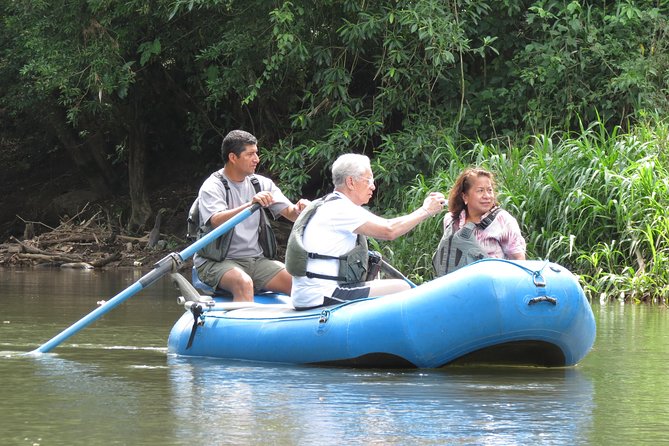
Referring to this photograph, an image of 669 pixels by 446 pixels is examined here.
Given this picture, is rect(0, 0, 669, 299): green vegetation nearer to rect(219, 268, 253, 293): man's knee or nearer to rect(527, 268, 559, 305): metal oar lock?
rect(219, 268, 253, 293): man's knee

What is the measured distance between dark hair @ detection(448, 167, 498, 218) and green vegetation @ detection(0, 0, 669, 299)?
362cm

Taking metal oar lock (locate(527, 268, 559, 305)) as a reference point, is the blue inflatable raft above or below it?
below

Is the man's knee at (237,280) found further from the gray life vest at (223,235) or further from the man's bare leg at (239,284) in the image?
the gray life vest at (223,235)

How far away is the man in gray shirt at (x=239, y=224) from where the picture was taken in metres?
7.55

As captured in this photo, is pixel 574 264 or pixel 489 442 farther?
pixel 574 264

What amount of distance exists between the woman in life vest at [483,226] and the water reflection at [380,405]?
0.67 m

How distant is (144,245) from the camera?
17953 mm

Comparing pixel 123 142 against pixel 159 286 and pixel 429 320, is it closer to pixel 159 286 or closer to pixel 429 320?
pixel 159 286

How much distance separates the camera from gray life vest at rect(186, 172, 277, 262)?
765cm

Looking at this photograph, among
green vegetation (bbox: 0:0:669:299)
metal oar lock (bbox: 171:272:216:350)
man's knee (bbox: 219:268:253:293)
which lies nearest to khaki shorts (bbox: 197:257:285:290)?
man's knee (bbox: 219:268:253:293)

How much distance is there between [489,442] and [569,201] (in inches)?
263

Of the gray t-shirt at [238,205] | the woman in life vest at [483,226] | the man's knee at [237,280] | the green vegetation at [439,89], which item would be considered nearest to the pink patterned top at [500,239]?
the woman in life vest at [483,226]

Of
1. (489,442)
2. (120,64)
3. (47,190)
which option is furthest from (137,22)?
(489,442)

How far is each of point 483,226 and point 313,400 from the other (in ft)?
6.06
